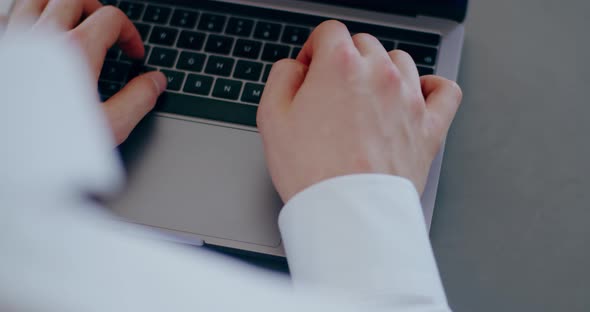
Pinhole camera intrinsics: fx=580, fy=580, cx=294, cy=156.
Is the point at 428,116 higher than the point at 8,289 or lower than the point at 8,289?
higher

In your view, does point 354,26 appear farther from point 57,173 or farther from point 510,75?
point 57,173

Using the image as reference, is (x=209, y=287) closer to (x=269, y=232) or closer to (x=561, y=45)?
(x=269, y=232)

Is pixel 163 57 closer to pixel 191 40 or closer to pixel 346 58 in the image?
pixel 191 40

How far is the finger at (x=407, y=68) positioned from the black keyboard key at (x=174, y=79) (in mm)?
222

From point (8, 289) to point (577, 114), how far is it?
0.58 m

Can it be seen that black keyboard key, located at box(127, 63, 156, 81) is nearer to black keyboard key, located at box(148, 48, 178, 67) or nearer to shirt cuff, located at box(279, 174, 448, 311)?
black keyboard key, located at box(148, 48, 178, 67)

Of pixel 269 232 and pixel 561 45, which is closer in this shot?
pixel 269 232

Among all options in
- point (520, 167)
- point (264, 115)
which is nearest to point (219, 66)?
point (264, 115)

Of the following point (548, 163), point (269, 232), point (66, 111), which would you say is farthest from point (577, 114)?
point (66, 111)

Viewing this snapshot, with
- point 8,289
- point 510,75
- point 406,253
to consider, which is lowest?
point 8,289

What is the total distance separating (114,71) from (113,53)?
0.9 inches

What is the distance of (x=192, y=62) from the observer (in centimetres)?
62

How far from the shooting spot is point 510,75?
2.09 ft

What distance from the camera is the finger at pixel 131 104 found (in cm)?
56
